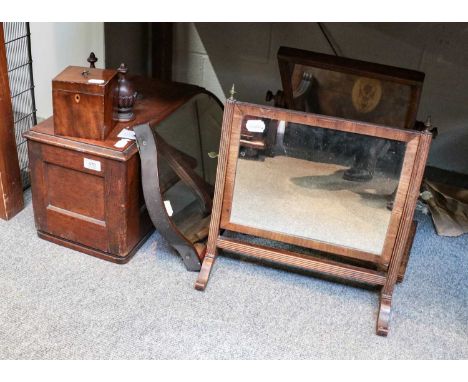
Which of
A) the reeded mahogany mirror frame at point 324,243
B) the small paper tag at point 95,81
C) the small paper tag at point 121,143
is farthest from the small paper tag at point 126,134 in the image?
the reeded mahogany mirror frame at point 324,243

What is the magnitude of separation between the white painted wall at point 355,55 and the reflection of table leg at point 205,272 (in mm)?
1194

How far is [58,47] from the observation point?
2.36 m

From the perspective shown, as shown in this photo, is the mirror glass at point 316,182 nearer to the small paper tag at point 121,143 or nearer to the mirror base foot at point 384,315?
the mirror base foot at point 384,315

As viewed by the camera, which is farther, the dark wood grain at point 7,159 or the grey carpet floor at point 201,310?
the dark wood grain at point 7,159

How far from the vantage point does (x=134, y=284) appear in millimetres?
1729

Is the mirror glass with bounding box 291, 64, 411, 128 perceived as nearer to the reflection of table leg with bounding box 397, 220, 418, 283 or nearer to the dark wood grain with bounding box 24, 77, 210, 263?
the reflection of table leg with bounding box 397, 220, 418, 283

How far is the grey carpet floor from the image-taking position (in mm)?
1525

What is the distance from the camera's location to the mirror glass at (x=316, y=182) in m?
1.56
